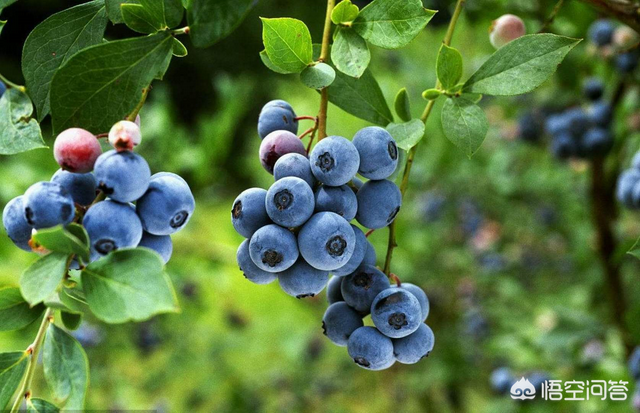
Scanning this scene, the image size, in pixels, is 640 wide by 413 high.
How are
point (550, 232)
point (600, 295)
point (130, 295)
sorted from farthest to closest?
point (550, 232)
point (600, 295)
point (130, 295)

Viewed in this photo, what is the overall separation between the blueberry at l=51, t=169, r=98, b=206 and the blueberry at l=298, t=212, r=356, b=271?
157 mm

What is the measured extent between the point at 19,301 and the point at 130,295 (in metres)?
0.14

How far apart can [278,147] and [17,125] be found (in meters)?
0.19

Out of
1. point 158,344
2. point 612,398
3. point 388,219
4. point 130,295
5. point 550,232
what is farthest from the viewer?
point 550,232

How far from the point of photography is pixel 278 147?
474 millimetres

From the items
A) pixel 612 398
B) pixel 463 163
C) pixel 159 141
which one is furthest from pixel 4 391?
pixel 463 163

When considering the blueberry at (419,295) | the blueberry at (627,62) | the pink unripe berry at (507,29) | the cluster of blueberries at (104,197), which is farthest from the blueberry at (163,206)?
the blueberry at (627,62)

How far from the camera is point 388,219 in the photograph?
460mm

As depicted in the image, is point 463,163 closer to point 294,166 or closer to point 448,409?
point 448,409

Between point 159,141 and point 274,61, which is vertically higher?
point 274,61

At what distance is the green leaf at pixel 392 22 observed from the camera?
447 mm

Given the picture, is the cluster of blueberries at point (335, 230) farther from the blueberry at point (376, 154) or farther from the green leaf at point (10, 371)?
the green leaf at point (10, 371)

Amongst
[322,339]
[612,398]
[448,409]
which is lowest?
[448,409]

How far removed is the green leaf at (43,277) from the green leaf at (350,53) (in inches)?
9.5
